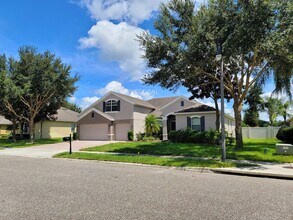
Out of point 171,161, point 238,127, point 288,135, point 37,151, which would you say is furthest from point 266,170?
point 37,151

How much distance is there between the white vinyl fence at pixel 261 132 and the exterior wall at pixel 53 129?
1030 inches

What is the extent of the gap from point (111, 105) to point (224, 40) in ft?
64.7

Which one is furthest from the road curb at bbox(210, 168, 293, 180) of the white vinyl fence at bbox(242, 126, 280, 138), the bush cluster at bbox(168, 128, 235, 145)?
the white vinyl fence at bbox(242, 126, 280, 138)

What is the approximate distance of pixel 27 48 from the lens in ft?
92.0

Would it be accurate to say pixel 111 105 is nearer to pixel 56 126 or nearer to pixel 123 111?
pixel 123 111

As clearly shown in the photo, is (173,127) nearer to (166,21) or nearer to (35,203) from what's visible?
(166,21)

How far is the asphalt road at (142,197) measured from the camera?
5.27 meters

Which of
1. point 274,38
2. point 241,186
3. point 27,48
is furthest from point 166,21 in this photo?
point 27,48

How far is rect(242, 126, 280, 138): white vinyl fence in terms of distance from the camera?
29.5 meters

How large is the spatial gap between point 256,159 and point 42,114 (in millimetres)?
28515

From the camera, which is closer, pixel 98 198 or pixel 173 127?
pixel 98 198

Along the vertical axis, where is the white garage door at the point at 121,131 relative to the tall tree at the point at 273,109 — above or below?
below

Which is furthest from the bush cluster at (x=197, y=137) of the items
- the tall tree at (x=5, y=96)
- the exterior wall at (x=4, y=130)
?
the exterior wall at (x=4, y=130)

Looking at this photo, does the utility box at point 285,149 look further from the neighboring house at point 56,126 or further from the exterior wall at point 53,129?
the exterior wall at point 53,129
